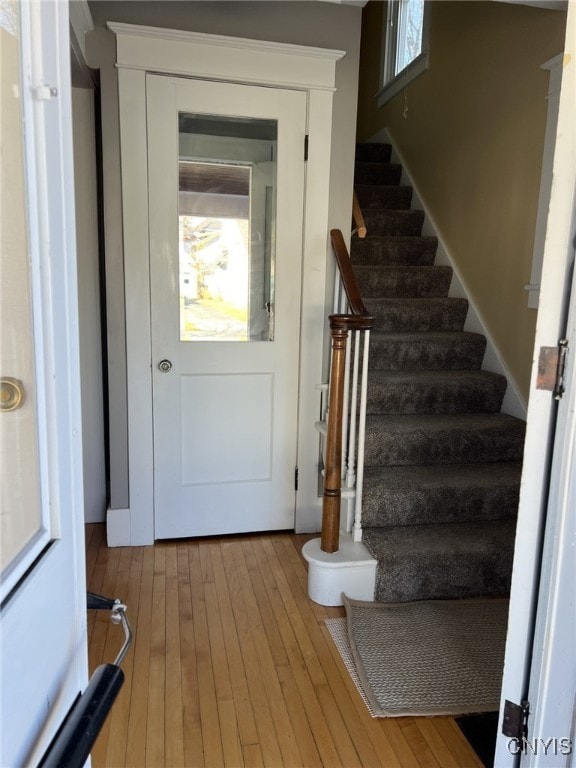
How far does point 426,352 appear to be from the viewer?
10.2 feet

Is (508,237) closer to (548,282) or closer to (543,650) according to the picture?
(548,282)

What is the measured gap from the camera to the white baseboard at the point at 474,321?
115 inches

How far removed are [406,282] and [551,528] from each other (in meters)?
2.61

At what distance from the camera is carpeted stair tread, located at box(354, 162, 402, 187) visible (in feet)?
14.0

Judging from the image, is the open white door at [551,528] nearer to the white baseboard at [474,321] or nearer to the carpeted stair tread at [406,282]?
the white baseboard at [474,321]

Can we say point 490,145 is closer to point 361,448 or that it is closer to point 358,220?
point 358,220

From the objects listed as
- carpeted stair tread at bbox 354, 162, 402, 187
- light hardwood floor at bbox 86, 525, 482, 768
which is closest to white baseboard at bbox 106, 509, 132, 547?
light hardwood floor at bbox 86, 525, 482, 768

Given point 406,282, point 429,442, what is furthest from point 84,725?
point 406,282

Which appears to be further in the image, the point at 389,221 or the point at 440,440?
the point at 389,221

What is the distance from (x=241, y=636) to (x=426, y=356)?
1.89 meters

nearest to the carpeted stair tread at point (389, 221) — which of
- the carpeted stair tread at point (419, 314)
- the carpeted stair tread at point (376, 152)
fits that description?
the carpeted stair tread at point (419, 314)

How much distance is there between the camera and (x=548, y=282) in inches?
43.2

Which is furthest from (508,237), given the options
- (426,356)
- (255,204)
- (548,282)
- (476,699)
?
(476,699)

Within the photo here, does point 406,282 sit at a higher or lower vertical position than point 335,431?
higher
